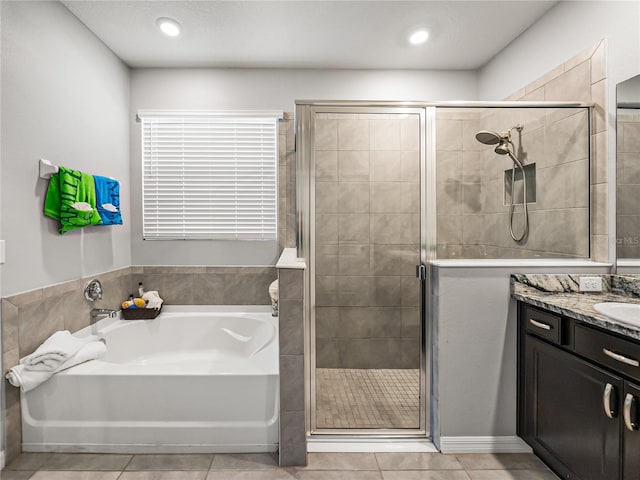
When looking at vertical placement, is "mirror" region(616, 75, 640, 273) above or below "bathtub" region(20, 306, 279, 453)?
above

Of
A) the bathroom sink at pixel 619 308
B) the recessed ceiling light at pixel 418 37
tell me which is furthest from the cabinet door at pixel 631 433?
the recessed ceiling light at pixel 418 37

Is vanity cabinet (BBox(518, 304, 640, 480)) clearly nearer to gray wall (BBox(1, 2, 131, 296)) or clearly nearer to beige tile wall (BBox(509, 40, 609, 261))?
beige tile wall (BBox(509, 40, 609, 261))

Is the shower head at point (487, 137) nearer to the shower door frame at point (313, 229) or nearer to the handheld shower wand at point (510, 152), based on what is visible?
the handheld shower wand at point (510, 152)

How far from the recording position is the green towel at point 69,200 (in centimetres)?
221

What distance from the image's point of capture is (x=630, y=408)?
1.35 m

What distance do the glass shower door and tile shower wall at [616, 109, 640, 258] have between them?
3.31 feet

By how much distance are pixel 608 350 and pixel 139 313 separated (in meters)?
2.99

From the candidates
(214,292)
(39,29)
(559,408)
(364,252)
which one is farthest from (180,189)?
(559,408)

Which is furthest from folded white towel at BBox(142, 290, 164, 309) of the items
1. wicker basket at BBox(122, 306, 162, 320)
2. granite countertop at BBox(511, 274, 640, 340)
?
granite countertop at BBox(511, 274, 640, 340)

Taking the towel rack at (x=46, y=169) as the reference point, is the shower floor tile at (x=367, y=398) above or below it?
below

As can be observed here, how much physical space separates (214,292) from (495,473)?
7.75 feet

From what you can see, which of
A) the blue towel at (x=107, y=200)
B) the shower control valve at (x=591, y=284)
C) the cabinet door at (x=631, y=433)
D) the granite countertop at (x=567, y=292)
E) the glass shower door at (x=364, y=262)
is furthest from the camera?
the blue towel at (x=107, y=200)

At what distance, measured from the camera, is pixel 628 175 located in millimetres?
1931

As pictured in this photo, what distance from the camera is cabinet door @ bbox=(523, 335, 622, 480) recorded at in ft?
4.77
